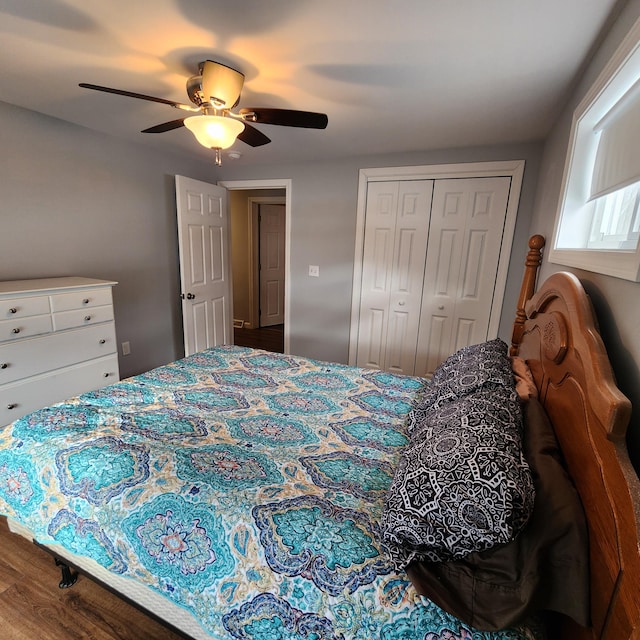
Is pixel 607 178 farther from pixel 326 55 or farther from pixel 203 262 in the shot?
pixel 203 262

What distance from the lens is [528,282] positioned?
1.97 metres

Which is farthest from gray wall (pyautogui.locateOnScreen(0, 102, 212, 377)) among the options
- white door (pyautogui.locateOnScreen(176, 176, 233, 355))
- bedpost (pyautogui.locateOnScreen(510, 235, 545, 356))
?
bedpost (pyautogui.locateOnScreen(510, 235, 545, 356))

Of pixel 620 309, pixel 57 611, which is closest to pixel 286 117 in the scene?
pixel 620 309

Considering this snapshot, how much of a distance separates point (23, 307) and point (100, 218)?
1.10 m

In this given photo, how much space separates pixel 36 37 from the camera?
1.40m

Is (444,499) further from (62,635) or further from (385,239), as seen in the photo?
(385,239)

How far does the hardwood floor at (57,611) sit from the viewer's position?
1.22 m

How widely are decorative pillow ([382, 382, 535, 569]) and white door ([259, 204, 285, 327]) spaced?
15.8ft

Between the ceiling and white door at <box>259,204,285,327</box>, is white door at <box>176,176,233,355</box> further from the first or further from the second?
white door at <box>259,204,285,327</box>

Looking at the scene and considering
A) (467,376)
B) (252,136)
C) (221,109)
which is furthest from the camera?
(252,136)

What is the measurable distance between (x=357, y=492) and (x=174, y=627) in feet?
2.40

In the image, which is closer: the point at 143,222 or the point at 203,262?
the point at 143,222

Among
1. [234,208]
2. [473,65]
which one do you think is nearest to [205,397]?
[473,65]

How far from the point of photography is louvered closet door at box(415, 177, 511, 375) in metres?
2.81
